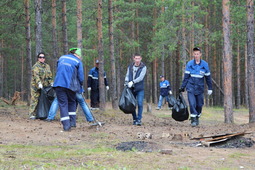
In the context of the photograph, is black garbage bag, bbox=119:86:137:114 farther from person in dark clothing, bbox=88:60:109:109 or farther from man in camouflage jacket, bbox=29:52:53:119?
person in dark clothing, bbox=88:60:109:109

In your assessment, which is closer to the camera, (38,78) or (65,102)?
(65,102)

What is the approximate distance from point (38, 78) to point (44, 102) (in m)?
0.78

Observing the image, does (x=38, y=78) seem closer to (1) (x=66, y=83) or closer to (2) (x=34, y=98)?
(2) (x=34, y=98)

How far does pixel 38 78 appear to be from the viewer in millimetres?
11586

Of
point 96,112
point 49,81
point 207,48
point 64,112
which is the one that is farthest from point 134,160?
point 207,48

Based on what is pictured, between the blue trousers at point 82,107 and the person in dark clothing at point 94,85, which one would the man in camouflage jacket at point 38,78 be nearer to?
the blue trousers at point 82,107

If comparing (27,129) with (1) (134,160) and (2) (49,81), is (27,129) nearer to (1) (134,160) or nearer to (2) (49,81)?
(2) (49,81)

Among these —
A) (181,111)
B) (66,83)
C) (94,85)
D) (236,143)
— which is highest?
(66,83)

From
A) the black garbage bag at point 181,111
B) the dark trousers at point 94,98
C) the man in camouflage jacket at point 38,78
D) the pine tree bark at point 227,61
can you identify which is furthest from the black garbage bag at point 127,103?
the dark trousers at point 94,98

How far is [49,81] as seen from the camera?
11992mm

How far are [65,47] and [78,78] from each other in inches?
259

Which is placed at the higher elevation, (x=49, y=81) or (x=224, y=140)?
(x=49, y=81)

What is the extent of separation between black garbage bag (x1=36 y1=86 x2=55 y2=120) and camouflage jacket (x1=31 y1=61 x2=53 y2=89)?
277mm

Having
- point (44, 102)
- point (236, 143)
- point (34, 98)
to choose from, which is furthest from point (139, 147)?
point (34, 98)
